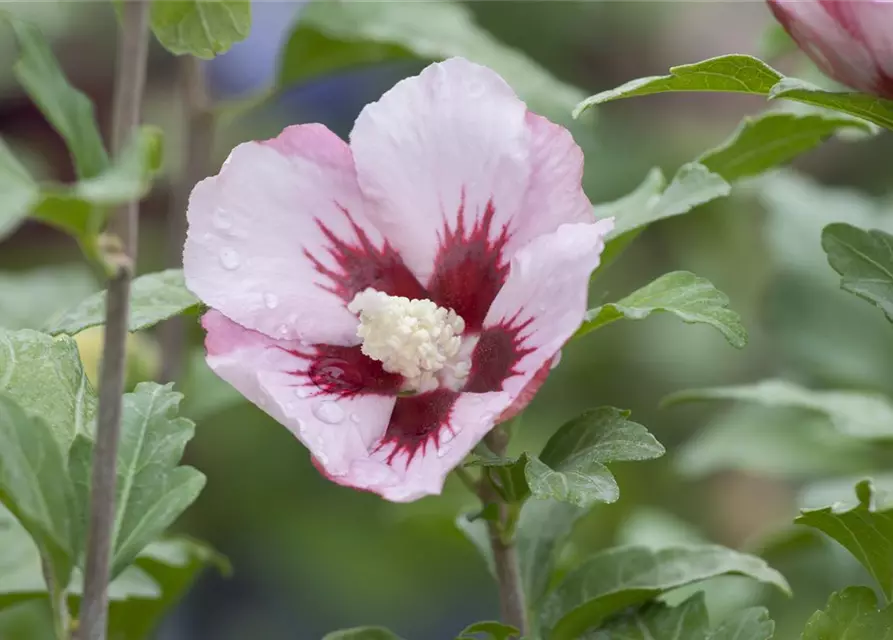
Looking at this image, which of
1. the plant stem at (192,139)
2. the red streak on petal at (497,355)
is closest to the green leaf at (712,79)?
the red streak on petal at (497,355)

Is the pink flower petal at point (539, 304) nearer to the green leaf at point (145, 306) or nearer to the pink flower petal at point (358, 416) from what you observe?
the pink flower petal at point (358, 416)

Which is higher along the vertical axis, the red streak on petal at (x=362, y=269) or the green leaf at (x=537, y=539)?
the red streak on petal at (x=362, y=269)

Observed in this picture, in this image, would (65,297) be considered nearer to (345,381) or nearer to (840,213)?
(345,381)

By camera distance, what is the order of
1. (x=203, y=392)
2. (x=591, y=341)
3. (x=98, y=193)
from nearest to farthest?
(x=98, y=193)
(x=203, y=392)
(x=591, y=341)

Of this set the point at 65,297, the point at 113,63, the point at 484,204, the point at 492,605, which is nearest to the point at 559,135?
the point at 484,204

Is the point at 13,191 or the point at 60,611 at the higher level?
the point at 13,191

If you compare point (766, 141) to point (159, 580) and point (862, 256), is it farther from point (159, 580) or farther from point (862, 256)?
point (159, 580)

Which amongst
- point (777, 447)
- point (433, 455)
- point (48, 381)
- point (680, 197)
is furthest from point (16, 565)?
point (777, 447)
